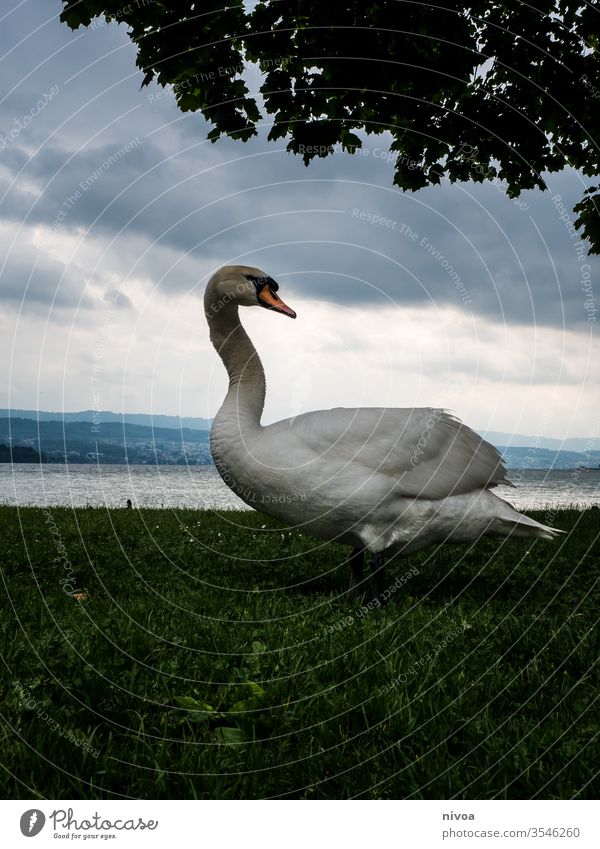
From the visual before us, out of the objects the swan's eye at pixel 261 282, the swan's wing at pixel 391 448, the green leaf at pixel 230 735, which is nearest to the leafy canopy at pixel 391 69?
the swan's eye at pixel 261 282

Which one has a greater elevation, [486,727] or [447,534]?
[447,534]

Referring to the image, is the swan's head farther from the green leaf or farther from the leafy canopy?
the green leaf

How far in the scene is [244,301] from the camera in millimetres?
6293

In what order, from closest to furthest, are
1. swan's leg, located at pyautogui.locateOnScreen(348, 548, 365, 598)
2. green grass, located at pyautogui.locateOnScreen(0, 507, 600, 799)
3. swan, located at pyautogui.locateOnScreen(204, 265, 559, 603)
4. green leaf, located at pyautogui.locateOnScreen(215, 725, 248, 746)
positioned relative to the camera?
green grass, located at pyautogui.locateOnScreen(0, 507, 600, 799) < green leaf, located at pyautogui.locateOnScreen(215, 725, 248, 746) < swan, located at pyautogui.locateOnScreen(204, 265, 559, 603) < swan's leg, located at pyautogui.locateOnScreen(348, 548, 365, 598)

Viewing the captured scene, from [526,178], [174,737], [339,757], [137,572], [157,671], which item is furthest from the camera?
[526,178]

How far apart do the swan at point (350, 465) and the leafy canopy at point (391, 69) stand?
285 cm

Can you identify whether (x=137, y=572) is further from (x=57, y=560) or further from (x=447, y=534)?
(x=447, y=534)

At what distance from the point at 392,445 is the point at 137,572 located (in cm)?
303

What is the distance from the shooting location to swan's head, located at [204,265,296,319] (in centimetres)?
621

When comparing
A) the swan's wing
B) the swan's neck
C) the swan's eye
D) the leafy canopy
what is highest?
the leafy canopy

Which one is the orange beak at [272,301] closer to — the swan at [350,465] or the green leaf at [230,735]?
the swan at [350,465]

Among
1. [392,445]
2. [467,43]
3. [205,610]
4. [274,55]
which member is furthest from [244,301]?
[467,43]
